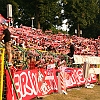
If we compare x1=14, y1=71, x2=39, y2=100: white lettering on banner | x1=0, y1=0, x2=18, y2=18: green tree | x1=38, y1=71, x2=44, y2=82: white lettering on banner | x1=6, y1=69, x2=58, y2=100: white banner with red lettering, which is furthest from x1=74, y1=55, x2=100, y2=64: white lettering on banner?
x1=0, y1=0, x2=18, y2=18: green tree

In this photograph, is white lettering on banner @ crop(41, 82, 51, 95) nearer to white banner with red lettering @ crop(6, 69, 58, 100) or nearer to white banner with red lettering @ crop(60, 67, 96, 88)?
white banner with red lettering @ crop(6, 69, 58, 100)

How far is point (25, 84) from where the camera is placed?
9.88 m

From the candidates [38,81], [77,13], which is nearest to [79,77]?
[38,81]

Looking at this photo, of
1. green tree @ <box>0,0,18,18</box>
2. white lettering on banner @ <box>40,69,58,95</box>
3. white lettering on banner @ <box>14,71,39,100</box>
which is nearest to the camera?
white lettering on banner @ <box>14,71,39,100</box>

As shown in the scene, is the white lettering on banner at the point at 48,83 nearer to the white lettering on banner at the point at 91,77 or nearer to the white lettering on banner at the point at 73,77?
the white lettering on banner at the point at 73,77

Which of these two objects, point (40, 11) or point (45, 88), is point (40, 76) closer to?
point (45, 88)

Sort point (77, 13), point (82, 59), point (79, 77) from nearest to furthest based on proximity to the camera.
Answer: point (79, 77) < point (82, 59) < point (77, 13)

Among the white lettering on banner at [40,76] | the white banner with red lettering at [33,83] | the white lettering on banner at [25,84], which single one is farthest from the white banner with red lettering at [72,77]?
the white lettering on banner at [25,84]

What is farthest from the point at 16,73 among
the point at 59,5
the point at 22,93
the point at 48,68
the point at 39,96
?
the point at 59,5

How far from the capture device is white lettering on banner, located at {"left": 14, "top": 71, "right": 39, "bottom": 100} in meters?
9.38

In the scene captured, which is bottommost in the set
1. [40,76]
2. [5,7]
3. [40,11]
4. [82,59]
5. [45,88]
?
[45,88]

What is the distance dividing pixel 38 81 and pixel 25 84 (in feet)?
4.08

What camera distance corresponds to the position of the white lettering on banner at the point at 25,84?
30.8ft

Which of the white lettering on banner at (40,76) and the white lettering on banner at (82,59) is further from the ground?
the white lettering on banner at (82,59)
